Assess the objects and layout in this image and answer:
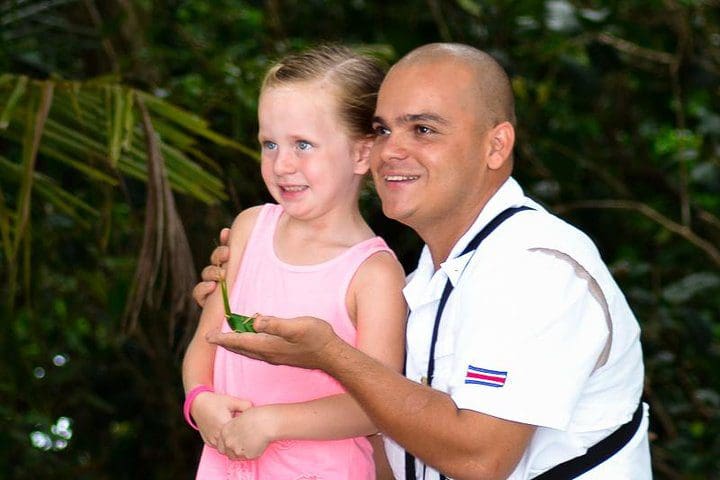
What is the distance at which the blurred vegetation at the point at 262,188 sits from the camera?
388 centimetres

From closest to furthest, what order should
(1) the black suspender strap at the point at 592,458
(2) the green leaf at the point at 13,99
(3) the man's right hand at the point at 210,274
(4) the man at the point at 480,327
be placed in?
(4) the man at the point at 480,327
(1) the black suspender strap at the point at 592,458
(3) the man's right hand at the point at 210,274
(2) the green leaf at the point at 13,99

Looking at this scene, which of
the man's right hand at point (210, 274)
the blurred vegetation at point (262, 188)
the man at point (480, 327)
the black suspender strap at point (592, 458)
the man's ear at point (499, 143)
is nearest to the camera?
the man at point (480, 327)

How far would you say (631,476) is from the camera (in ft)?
6.73

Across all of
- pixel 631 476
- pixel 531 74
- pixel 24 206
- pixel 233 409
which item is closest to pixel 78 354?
pixel 531 74

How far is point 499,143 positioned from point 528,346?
0.40m

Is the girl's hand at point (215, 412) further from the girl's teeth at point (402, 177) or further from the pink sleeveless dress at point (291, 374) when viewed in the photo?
the girl's teeth at point (402, 177)

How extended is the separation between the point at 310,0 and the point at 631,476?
2.88 m

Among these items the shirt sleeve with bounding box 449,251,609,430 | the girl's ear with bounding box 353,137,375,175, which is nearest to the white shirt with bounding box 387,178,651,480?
the shirt sleeve with bounding box 449,251,609,430

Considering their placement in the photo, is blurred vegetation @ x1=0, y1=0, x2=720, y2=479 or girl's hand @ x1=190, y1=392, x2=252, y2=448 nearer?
girl's hand @ x1=190, y1=392, x2=252, y2=448

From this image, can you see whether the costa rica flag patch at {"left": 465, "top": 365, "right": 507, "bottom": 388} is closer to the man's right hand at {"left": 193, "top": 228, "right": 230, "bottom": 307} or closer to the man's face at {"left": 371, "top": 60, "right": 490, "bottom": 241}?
the man's face at {"left": 371, "top": 60, "right": 490, "bottom": 241}

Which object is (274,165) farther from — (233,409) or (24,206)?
(24,206)

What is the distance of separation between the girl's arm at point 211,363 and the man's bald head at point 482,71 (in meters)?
0.45

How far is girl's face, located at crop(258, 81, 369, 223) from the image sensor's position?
2160 millimetres

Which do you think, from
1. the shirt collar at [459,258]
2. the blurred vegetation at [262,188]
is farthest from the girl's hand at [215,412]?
the blurred vegetation at [262,188]
